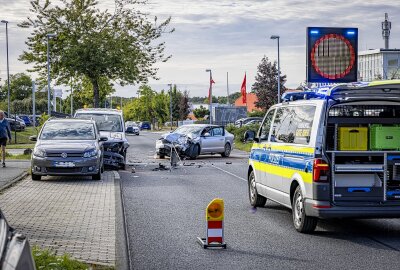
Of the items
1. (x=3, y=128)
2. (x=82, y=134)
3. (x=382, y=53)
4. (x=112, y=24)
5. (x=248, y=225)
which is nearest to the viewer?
(x=248, y=225)

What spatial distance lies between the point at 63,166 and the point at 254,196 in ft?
24.0

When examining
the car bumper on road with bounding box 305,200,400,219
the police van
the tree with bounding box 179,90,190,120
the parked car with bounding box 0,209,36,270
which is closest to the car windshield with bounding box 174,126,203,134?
the police van

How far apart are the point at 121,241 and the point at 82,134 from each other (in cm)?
1184

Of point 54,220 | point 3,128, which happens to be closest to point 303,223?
point 54,220

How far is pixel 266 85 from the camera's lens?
3482 inches

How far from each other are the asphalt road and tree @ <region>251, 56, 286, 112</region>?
70.7 meters

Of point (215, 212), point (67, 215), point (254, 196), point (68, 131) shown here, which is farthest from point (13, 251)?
point (68, 131)

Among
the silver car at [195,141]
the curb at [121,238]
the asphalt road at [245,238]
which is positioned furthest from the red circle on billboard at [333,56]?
the silver car at [195,141]

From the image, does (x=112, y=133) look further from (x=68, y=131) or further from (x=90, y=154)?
(x=90, y=154)

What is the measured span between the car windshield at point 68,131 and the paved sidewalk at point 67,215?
Answer: 65.8 inches

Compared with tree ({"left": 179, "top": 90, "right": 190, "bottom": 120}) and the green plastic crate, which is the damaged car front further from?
tree ({"left": 179, "top": 90, "right": 190, "bottom": 120})

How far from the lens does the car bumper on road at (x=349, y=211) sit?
10.4 metres

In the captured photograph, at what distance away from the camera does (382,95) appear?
10.8 meters

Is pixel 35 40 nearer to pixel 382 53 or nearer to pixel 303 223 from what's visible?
pixel 303 223
